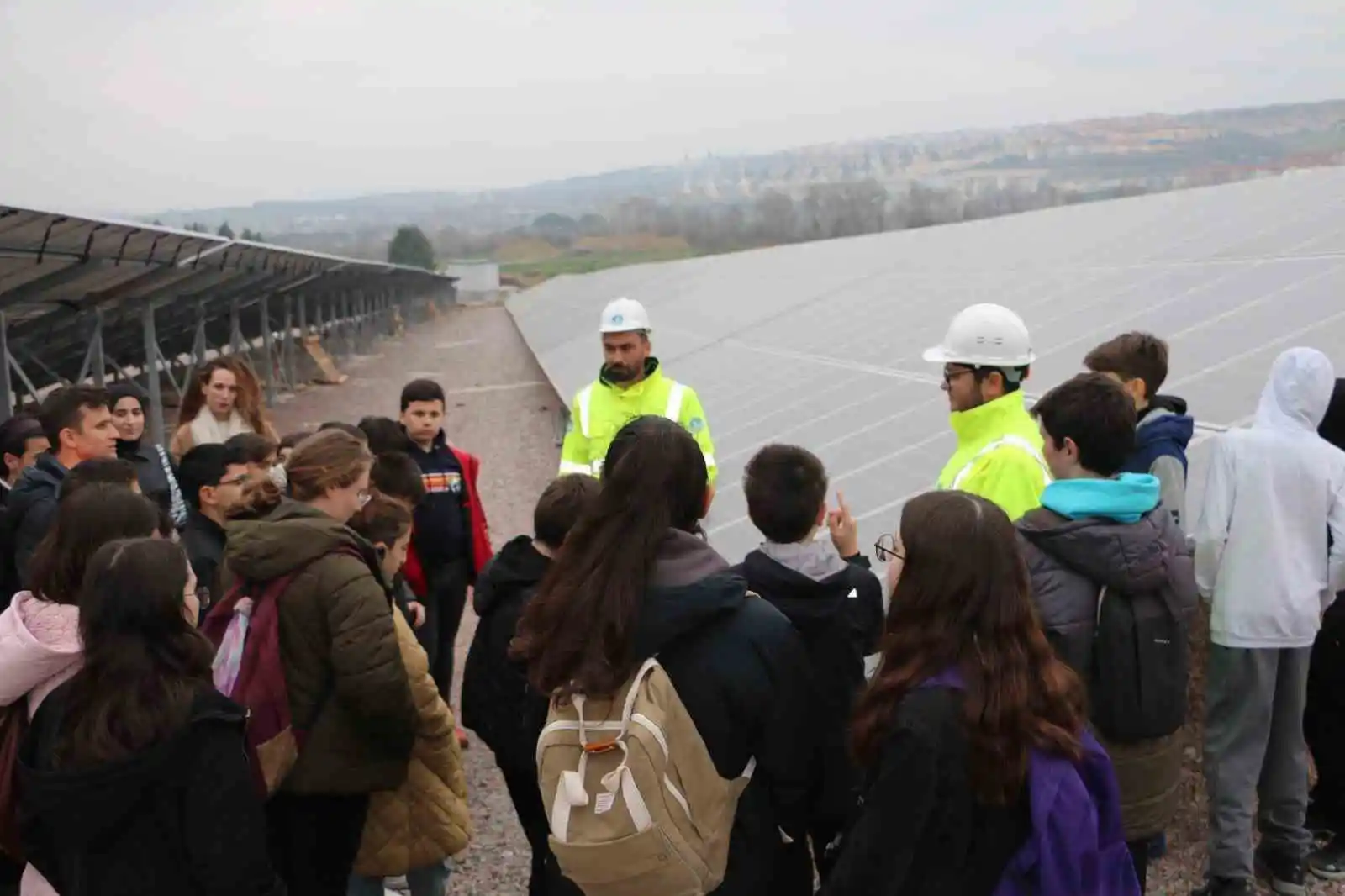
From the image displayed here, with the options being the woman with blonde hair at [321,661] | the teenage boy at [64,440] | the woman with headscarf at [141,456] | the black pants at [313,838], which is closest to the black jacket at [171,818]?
the woman with blonde hair at [321,661]

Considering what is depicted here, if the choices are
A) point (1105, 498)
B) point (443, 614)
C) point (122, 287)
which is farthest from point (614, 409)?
point (122, 287)

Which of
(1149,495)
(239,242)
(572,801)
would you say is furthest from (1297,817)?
(239,242)

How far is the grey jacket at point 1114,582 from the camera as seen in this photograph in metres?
3.10

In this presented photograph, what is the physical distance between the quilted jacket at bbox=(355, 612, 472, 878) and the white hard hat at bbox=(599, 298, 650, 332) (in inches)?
71.3

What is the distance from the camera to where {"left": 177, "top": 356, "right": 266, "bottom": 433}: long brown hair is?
6.24 meters

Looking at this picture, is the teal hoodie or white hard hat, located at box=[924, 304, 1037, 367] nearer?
the teal hoodie

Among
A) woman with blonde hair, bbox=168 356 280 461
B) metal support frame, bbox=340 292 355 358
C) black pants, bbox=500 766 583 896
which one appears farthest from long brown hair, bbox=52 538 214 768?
metal support frame, bbox=340 292 355 358

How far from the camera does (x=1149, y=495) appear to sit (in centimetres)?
317

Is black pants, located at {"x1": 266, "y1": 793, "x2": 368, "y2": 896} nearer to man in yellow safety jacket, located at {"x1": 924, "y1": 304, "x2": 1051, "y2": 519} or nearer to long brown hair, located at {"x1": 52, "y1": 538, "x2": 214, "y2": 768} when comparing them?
long brown hair, located at {"x1": 52, "y1": 538, "x2": 214, "y2": 768}

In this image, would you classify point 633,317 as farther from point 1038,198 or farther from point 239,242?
point 1038,198

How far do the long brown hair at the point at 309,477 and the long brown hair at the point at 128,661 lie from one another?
2.66ft

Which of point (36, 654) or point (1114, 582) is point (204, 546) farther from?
point (1114, 582)

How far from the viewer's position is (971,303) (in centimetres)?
1225

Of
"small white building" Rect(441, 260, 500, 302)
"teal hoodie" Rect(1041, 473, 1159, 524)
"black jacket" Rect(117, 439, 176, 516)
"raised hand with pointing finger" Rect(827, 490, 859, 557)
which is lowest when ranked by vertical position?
"small white building" Rect(441, 260, 500, 302)
